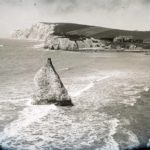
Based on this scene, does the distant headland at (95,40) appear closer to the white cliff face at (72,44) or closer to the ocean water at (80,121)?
the white cliff face at (72,44)

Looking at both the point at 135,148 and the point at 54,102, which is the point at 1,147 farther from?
the point at 54,102

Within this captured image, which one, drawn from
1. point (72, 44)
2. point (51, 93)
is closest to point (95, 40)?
point (72, 44)

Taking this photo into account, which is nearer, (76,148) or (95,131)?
(76,148)

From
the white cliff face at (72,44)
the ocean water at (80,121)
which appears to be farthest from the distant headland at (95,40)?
the ocean water at (80,121)

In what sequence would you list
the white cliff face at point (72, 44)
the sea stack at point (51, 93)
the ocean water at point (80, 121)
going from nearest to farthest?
the ocean water at point (80, 121), the sea stack at point (51, 93), the white cliff face at point (72, 44)

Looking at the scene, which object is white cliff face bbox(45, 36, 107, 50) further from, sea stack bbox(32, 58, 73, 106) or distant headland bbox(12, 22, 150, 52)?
sea stack bbox(32, 58, 73, 106)

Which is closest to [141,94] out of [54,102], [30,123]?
[54,102]

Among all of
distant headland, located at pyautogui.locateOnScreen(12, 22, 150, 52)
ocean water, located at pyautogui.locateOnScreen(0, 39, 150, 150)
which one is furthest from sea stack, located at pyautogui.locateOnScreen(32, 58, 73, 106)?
distant headland, located at pyautogui.locateOnScreen(12, 22, 150, 52)

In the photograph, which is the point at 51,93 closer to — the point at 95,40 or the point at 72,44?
the point at 72,44

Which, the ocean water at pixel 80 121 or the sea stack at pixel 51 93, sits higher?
the sea stack at pixel 51 93

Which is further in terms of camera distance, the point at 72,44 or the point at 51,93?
the point at 72,44

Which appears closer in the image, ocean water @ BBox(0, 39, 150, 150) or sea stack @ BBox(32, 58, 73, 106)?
ocean water @ BBox(0, 39, 150, 150)
